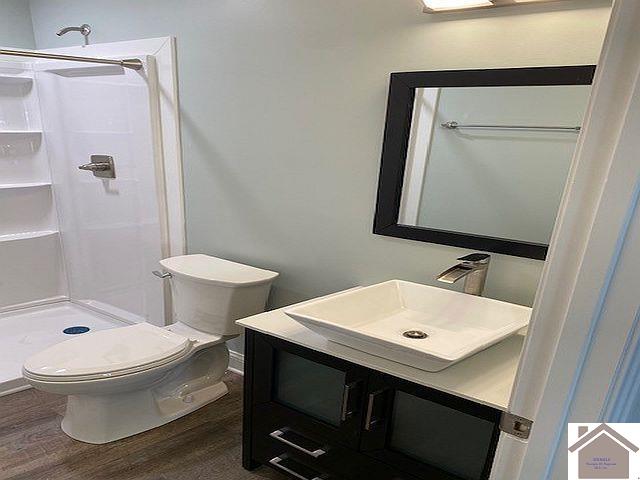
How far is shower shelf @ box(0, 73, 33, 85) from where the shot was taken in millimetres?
2775

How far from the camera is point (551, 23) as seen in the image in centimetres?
129

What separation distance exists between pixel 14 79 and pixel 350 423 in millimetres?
3109

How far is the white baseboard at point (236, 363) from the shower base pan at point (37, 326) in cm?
93

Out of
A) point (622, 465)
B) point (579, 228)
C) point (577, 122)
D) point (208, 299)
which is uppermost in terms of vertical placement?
point (577, 122)

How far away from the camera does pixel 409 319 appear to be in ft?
5.03

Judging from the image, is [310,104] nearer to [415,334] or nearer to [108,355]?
[415,334]

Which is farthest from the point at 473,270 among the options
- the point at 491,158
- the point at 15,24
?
the point at 15,24

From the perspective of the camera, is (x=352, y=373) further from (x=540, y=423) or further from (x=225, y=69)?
(x=225, y=69)

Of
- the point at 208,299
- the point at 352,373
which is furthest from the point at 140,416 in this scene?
the point at 352,373

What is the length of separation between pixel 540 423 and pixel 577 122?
3.42 feet

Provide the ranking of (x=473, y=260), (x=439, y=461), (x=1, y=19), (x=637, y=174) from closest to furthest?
(x=637, y=174) < (x=439, y=461) < (x=473, y=260) < (x=1, y=19)

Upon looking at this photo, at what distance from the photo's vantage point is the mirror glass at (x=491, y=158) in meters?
1.37

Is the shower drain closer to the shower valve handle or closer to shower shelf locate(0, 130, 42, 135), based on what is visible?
the shower valve handle

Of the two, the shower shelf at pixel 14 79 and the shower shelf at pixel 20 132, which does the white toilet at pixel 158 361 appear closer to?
the shower shelf at pixel 20 132
